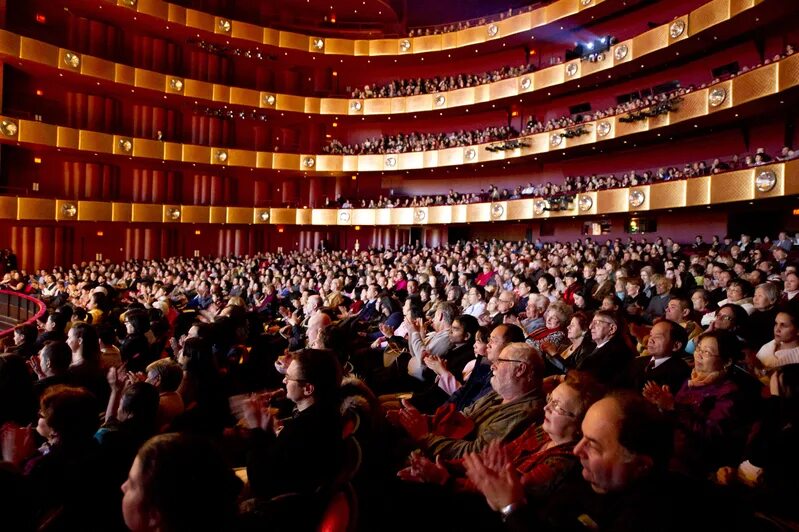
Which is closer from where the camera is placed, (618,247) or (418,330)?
(418,330)

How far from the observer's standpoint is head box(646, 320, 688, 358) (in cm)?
267

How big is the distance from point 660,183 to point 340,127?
1179 centimetres

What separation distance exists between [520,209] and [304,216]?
7.36 meters

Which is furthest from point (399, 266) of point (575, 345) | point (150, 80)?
point (150, 80)

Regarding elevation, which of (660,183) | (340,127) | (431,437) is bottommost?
(431,437)

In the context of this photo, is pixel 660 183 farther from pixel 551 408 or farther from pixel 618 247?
pixel 551 408

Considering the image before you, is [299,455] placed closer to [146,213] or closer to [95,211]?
[95,211]

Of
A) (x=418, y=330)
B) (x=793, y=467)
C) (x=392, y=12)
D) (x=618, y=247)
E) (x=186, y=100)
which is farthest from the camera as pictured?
(x=392, y=12)

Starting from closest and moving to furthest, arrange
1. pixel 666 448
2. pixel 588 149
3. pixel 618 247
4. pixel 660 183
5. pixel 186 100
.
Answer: pixel 666 448
pixel 618 247
pixel 660 183
pixel 588 149
pixel 186 100

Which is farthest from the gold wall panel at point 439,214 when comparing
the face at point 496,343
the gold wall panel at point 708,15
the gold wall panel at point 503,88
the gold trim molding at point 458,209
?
the face at point 496,343

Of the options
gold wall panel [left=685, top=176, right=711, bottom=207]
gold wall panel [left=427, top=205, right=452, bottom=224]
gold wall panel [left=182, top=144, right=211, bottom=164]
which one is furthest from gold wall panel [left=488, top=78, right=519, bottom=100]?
gold wall panel [left=182, top=144, right=211, bottom=164]

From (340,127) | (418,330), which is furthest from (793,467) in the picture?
(340,127)

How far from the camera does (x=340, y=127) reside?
68.0 ft

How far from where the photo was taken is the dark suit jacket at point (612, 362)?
269 cm
